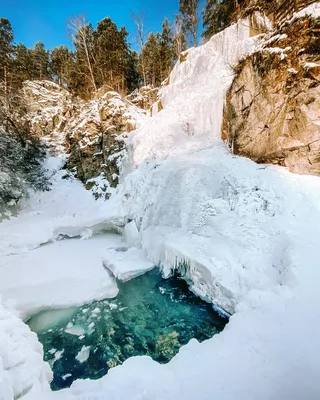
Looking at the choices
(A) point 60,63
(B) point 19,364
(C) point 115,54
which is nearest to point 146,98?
(C) point 115,54

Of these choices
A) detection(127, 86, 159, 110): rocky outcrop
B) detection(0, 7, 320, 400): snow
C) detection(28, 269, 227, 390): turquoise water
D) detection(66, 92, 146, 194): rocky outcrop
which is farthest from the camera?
detection(127, 86, 159, 110): rocky outcrop

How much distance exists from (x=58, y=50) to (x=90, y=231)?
26311 millimetres

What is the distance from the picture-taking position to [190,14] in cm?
1695

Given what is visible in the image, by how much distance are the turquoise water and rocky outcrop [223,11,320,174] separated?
5419 millimetres

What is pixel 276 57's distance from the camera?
6.55m

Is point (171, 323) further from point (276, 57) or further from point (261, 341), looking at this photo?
point (276, 57)

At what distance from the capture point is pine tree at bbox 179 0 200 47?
1638 cm

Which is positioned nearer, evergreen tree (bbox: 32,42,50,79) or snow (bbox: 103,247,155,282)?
snow (bbox: 103,247,155,282)

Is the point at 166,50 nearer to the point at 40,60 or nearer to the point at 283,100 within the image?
the point at 40,60

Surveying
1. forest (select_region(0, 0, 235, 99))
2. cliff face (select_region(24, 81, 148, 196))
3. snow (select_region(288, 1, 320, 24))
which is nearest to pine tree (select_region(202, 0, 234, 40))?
forest (select_region(0, 0, 235, 99))

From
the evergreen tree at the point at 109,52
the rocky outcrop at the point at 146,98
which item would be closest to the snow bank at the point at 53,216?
the rocky outcrop at the point at 146,98

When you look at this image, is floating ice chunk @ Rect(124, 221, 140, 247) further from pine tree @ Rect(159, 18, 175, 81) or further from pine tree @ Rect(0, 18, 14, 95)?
pine tree @ Rect(159, 18, 175, 81)

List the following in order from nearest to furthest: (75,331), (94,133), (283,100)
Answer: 1. (75,331)
2. (283,100)
3. (94,133)

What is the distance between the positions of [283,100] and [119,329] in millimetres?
8221
